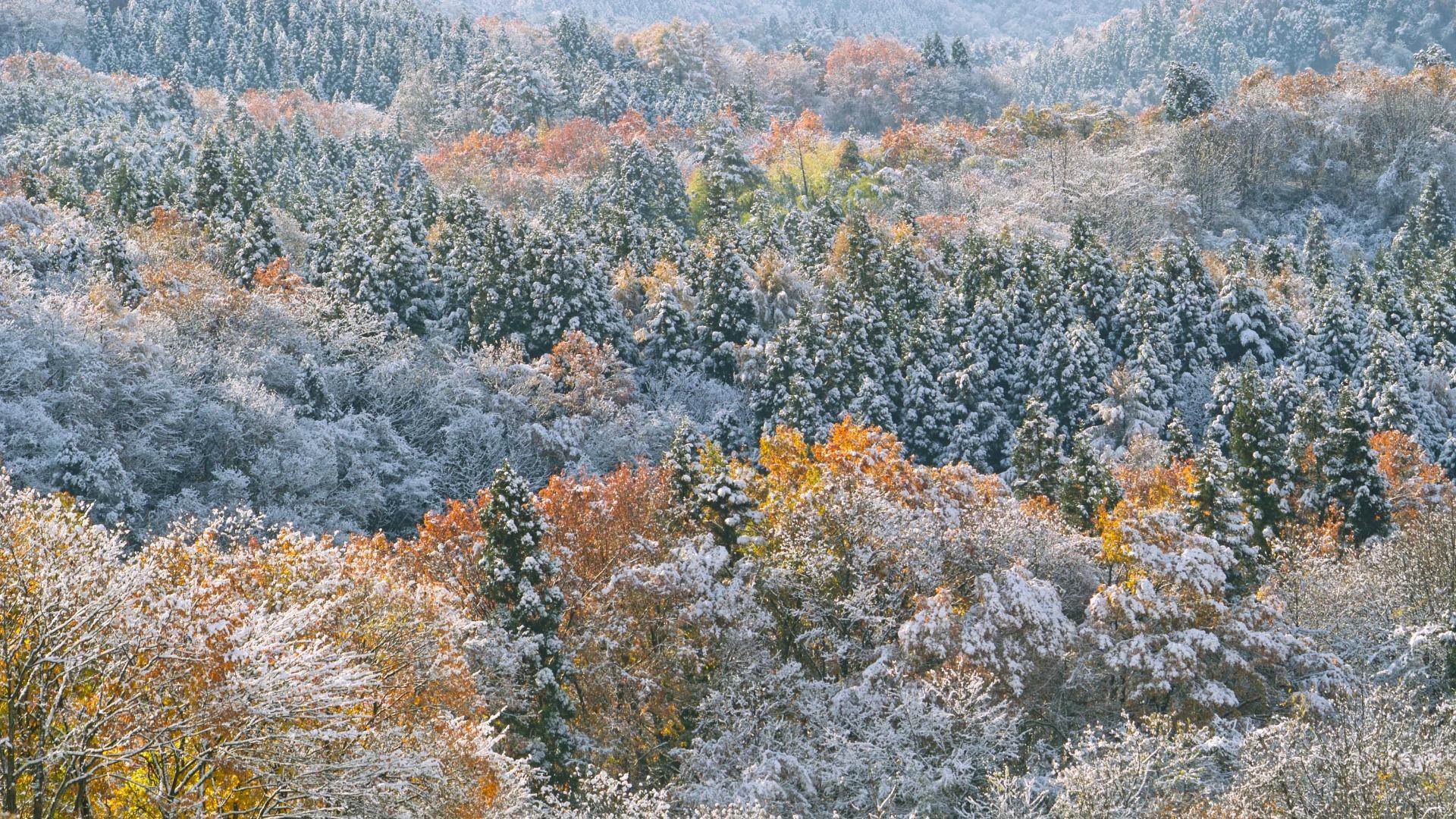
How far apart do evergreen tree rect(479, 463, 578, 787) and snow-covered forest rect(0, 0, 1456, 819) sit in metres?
0.15

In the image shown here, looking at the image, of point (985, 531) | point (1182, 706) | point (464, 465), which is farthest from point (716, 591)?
point (464, 465)

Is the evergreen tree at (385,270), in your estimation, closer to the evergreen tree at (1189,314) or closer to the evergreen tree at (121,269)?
the evergreen tree at (121,269)

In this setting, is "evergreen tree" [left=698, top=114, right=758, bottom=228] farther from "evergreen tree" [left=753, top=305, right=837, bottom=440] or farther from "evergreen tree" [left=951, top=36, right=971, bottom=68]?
"evergreen tree" [left=951, top=36, right=971, bottom=68]

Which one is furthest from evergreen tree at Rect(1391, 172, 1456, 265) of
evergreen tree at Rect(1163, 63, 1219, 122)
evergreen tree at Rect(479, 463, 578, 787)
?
evergreen tree at Rect(479, 463, 578, 787)

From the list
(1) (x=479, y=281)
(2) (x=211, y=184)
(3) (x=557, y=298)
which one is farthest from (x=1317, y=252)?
(2) (x=211, y=184)

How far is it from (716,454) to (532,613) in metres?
9.50

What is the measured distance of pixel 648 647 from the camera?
3325 cm

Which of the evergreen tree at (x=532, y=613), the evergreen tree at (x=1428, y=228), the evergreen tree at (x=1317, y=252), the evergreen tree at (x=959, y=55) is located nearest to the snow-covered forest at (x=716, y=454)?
the evergreen tree at (x=532, y=613)

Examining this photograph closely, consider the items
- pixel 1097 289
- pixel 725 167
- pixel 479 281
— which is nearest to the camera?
pixel 479 281

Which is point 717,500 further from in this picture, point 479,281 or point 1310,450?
point 479,281

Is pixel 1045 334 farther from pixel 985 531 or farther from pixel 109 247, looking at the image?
pixel 109 247

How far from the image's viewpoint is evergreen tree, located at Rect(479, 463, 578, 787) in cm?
3056

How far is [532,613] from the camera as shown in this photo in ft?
103

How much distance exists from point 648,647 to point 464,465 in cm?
2366
